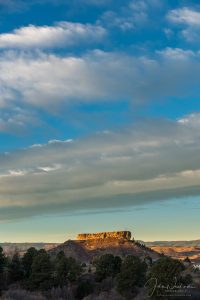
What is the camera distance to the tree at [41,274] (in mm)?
62759

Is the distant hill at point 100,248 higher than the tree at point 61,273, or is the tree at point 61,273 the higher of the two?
the distant hill at point 100,248

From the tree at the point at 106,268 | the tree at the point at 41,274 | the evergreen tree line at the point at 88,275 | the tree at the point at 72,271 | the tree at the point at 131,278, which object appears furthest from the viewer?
the tree at the point at 106,268

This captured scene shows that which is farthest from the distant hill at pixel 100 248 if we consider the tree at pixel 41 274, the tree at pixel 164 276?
the tree at pixel 164 276

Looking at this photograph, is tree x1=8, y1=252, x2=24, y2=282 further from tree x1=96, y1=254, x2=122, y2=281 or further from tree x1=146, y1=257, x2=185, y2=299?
tree x1=146, y1=257, x2=185, y2=299

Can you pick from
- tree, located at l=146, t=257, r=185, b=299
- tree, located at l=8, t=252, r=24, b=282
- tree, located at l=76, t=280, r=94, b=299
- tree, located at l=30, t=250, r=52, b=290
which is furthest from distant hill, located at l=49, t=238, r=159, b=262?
tree, located at l=146, t=257, r=185, b=299

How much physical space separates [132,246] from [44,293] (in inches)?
4684

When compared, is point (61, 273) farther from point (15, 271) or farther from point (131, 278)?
point (131, 278)

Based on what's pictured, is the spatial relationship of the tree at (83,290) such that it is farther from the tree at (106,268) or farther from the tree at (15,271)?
the tree at (15,271)

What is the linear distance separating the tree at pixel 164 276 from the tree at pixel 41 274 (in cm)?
1765

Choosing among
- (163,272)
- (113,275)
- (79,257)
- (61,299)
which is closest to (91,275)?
(113,275)

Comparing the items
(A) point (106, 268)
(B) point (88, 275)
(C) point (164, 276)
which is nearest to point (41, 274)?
(B) point (88, 275)

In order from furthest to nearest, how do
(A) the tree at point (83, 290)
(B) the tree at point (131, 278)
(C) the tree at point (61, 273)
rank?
(C) the tree at point (61, 273) → (A) the tree at point (83, 290) → (B) the tree at point (131, 278)

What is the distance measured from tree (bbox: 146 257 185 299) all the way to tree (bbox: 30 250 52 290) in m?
17.7

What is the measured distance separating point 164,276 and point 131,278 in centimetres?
945
